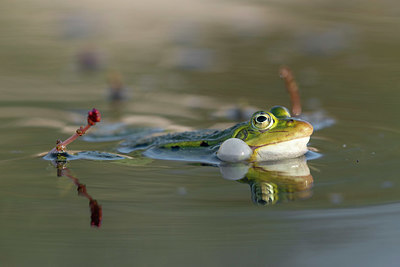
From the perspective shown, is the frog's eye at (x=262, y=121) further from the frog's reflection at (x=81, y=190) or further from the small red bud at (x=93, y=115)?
the frog's reflection at (x=81, y=190)

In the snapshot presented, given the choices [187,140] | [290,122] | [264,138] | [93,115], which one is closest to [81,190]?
[93,115]

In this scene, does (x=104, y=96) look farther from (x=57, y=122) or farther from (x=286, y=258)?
(x=286, y=258)

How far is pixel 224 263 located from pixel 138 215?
65 centimetres

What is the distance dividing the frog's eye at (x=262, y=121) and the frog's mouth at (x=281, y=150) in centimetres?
12

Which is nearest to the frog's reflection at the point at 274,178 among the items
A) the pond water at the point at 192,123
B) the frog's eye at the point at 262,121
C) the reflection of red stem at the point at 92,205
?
the pond water at the point at 192,123

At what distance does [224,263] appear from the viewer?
2.57 metres

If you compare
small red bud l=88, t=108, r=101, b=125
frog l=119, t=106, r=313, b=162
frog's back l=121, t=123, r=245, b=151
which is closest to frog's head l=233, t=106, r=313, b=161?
frog l=119, t=106, r=313, b=162

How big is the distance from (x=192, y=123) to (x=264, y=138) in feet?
3.99

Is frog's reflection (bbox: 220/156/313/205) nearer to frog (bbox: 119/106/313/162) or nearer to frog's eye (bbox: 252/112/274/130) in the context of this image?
frog (bbox: 119/106/313/162)

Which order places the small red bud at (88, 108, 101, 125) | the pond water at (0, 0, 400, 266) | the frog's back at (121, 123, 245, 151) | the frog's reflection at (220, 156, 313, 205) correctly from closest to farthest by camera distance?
1. the pond water at (0, 0, 400, 266)
2. the frog's reflection at (220, 156, 313, 205)
3. the small red bud at (88, 108, 101, 125)
4. the frog's back at (121, 123, 245, 151)

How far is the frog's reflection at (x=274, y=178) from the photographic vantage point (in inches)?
133

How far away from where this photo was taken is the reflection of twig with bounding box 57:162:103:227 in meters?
3.04

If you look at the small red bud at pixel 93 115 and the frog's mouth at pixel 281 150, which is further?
the frog's mouth at pixel 281 150

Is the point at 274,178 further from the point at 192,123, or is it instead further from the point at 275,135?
the point at 192,123
